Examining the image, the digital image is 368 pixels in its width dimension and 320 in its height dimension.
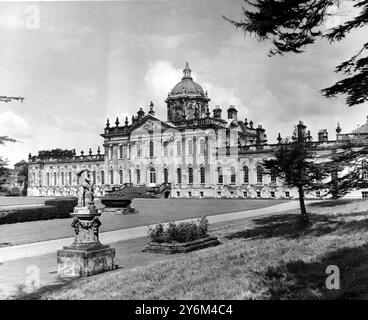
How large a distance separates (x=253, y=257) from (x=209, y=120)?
4635cm

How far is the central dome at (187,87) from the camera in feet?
211

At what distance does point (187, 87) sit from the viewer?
212 ft

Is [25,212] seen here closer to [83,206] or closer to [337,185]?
[83,206]

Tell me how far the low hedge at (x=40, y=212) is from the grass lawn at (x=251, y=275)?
52.4 feet

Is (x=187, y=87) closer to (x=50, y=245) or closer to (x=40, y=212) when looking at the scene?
(x=40, y=212)

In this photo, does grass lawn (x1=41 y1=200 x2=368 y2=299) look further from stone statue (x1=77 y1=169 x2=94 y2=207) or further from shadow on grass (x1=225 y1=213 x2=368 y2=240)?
stone statue (x1=77 y1=169 x2=94 y2=207)

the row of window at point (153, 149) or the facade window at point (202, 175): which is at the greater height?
the row of window at point (153, 149)

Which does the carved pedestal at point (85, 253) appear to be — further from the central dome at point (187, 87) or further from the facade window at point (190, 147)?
the central dome at point (187, 87)

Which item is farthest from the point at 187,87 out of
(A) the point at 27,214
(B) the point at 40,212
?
(A) the point at 27,214

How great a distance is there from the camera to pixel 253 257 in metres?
11.1

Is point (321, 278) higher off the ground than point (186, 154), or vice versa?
point (186, 154)

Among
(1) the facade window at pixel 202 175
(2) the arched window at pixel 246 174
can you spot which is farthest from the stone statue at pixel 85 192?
(1) the facade window at pixel 202 175

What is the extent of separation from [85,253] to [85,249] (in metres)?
0.19
